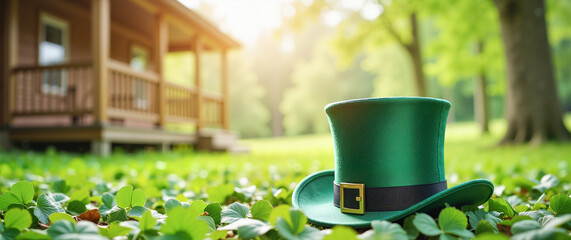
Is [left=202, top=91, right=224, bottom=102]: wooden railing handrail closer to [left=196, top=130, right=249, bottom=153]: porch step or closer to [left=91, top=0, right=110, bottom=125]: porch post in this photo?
[left=196, top=130, right=249, bottom=153]: porch step

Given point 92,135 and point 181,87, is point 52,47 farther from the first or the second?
point 92,135

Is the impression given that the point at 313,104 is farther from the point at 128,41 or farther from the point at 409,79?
the point at 128,41

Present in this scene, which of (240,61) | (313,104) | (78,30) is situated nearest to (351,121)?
(78,30)

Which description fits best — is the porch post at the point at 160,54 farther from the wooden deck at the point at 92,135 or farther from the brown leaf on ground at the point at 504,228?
the brown leaf on ground at the point at 504,228

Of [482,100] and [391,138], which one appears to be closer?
[391,138]

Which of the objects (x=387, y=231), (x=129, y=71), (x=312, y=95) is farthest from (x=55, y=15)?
(x=312, y=95)

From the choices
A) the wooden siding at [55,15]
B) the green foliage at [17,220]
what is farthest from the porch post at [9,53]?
the green foliage at [17,220]
